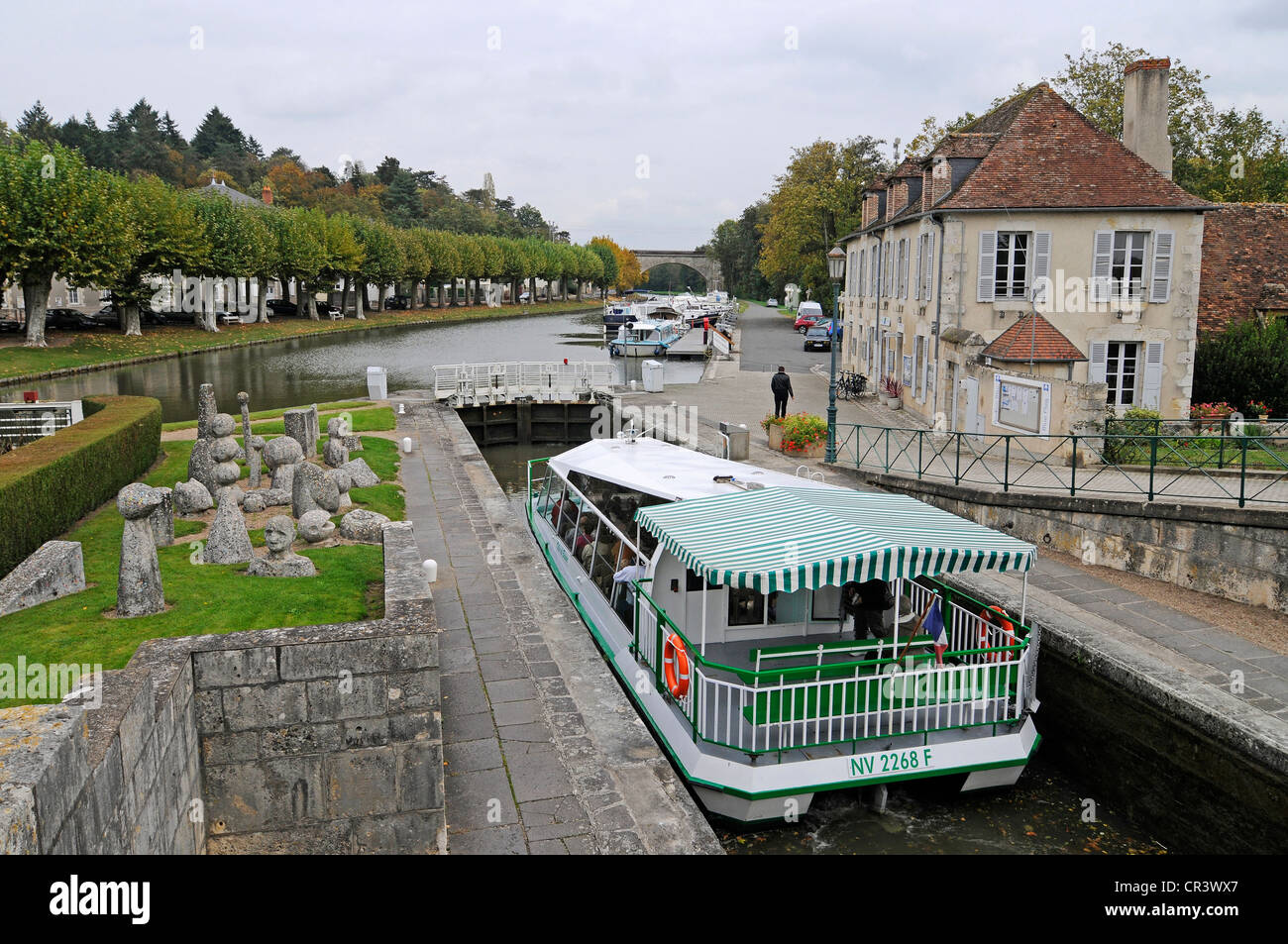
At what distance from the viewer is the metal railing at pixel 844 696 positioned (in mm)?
9344

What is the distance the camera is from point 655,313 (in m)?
75.4

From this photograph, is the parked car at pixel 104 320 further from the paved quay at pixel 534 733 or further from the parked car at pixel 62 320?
the paved quay at pixel 534 733

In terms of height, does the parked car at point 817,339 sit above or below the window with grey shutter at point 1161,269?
below

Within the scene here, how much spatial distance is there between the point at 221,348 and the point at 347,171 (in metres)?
92.1

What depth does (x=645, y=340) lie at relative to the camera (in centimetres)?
5459

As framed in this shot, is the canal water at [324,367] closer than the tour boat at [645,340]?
Yes

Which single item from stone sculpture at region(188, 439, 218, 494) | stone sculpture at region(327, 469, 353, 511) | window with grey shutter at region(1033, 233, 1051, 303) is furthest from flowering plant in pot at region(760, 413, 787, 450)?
stone sculpture at region(188, 439, 218, 494)

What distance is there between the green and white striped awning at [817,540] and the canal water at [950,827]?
2484 mm

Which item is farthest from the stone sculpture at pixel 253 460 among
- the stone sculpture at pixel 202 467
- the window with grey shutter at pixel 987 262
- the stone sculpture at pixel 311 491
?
the window with grey shutter at pixel 987 262

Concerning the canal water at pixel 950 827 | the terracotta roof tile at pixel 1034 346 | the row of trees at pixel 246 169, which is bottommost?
the canal water at pixel 950 827

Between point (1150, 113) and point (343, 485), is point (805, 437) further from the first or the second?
point (1150, 113)

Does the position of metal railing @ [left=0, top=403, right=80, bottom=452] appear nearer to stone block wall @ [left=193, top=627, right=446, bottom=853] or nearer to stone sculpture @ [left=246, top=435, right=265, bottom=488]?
stone sculpture @ [left=246, top=435, right=265, bottom=488]

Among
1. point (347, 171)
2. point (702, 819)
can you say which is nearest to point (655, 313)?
point (702, 819)
